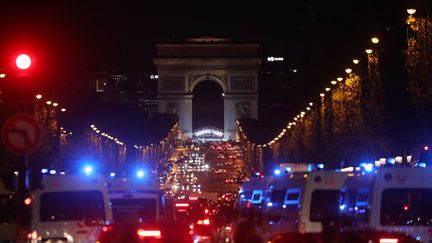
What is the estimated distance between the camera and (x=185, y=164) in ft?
379

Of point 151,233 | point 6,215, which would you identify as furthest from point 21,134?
point 6,215

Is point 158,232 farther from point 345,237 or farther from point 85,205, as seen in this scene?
point 85,205

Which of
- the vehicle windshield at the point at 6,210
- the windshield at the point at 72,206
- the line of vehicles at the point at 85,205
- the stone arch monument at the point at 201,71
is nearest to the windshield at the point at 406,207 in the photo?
the line of vehicles at the point at 85,205

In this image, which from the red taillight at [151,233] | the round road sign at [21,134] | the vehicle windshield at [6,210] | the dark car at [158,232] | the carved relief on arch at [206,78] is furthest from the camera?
the carved relief on arch at [206,78]

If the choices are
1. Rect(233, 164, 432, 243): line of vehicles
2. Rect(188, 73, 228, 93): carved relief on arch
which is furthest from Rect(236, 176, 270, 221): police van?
Rect(188, 73, 228, 93): carved relief on arch

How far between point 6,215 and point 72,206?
5162mm

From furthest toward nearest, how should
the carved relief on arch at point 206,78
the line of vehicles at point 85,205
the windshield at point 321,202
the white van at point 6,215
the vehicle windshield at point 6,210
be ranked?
1. the carved relief on arch at point 206,78
2. the vehicle windshield at point 6,210
3. the white van at point 6,215
4. the windshield at point 321,202
5. the line of vehicles at point 85,205

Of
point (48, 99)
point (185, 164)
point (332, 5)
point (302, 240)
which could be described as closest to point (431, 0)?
point (302, 240)

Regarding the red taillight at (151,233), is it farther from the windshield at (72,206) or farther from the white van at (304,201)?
the white van at (304,201)

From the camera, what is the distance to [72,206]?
74.8 ft

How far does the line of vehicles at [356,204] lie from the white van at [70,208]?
2.65 m

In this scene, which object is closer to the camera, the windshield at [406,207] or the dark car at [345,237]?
the dark car at [345,237]

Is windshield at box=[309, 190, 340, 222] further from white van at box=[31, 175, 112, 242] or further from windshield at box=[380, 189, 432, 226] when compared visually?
white van at box=[31, 175, 112, 242]

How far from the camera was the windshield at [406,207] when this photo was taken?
20250mm
